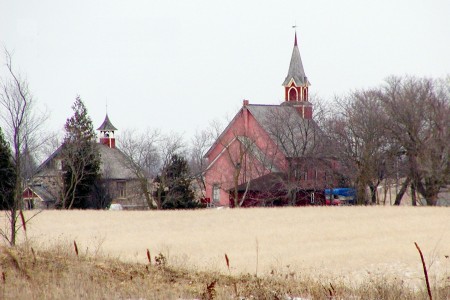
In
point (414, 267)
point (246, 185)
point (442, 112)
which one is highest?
point (442, 112)

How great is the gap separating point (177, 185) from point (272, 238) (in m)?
31.1

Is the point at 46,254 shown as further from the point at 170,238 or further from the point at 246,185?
the point at 246,185

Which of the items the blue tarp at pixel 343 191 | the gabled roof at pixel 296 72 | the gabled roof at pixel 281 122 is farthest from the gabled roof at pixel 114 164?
the blue tarp at pixel 343 191

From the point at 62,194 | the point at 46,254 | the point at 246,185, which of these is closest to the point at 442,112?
the point at 246,185

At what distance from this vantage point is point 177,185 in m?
62.9

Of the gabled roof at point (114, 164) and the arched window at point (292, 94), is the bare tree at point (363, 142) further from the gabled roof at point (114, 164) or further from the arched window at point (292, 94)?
the gabled roof at point (114, 164)

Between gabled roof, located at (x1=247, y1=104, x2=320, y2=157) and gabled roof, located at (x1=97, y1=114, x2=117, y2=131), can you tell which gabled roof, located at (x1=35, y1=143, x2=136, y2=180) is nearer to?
gabled roof, located at (x1=97, y1=114, x2=117, y2=131)

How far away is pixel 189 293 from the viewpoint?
43.0 feet

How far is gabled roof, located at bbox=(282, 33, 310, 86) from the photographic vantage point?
80812mm

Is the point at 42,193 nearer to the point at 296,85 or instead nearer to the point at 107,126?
the point at 107,126

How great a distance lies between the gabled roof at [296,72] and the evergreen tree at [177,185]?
21.6m

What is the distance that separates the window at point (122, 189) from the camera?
82.8 metres

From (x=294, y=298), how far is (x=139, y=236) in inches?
909

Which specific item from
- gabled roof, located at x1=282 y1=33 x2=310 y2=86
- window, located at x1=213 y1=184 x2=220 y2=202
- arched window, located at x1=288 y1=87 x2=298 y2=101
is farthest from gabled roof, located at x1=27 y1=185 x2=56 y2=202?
gabled roof, located at x1=282 y1=33 x2=310 y2=86
